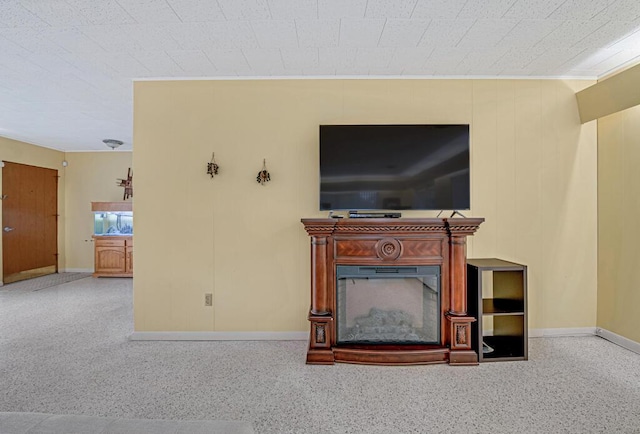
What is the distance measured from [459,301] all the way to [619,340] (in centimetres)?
161

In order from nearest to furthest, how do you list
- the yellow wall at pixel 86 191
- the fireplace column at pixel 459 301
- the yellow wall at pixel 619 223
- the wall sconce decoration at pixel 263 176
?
the fireplace column at pixel 459 301, the yellow wall at pixel 619 223, the wall sconce decoration at pixel 263 176, the yellow wall at pixel 86 191

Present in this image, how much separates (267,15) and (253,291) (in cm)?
228

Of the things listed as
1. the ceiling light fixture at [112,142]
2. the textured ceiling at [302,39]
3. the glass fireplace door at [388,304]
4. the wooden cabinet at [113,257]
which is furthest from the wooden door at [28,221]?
the glass fireplace door at [388,304]

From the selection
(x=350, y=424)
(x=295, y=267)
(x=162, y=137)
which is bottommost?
(x=350, y=424)

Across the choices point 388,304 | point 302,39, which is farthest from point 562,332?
point 302,39

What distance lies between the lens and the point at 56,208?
6535 mm

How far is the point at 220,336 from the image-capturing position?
312 cm

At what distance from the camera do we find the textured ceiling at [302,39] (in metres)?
2.13

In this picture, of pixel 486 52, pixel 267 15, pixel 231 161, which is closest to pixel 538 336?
pixel 486 52

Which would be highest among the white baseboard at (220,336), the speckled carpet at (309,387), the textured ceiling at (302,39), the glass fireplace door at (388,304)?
the textured ceiling at (302,39)

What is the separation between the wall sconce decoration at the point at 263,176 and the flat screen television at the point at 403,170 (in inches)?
22.8

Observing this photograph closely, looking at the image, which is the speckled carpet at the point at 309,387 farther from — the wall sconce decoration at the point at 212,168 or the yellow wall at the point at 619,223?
the wall sconce decoration at the point at 212,168

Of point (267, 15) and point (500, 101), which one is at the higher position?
point (267, 15)

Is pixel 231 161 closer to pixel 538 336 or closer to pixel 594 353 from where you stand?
pixel 538 336
